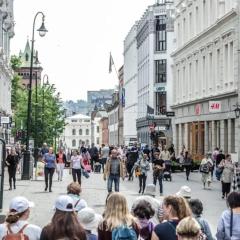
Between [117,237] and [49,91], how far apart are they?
90788 mm

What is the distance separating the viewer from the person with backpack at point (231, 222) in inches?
382

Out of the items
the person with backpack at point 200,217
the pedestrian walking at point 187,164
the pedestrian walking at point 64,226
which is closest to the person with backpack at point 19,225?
the pedestrian walking at point 64,226

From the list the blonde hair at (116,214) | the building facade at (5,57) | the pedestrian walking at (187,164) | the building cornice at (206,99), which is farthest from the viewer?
the building facade at (5,57)

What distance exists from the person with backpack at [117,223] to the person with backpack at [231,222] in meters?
1.62

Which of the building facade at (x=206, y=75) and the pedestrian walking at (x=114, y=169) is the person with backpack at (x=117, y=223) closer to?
the pedestrian walking at (x=114, y=169)

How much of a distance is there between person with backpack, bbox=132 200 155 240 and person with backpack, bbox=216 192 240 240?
1.25 m

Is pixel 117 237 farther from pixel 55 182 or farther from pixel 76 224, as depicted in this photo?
pixel 55 182

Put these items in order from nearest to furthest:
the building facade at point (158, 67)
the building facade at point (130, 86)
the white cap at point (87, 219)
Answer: the white cap at point (87, 219), the building facade at point (158, 67), the building facade at point (130, 86)

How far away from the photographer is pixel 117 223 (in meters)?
8.52

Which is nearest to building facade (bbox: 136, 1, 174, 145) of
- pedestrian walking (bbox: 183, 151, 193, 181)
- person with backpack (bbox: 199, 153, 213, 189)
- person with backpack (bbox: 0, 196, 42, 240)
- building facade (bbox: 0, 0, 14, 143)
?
building facade (bbox: 0, 0, 14, 143)

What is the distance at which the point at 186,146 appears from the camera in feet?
196

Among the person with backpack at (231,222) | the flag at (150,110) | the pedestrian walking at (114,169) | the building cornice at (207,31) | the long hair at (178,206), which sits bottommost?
the person with backpack at (231,222)

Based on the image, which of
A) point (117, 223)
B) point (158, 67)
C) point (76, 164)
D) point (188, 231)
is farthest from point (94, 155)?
point (188, 231)

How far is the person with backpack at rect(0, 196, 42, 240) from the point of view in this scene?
797 centimetres
